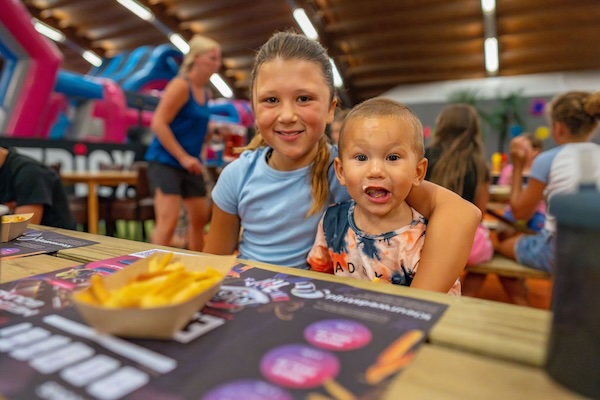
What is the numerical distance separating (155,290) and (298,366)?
20cm

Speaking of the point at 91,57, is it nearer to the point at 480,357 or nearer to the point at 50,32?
the point at 50,32

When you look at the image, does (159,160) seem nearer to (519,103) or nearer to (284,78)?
(284,78)

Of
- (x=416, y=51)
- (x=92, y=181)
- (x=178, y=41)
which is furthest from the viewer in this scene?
(x=178, y=41)

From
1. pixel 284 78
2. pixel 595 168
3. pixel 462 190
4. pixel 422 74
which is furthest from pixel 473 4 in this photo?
pixel 595 168

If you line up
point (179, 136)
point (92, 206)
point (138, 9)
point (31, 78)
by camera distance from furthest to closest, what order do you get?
point (138, 9), point (31, 78), point (92, 206), point (179, 136)

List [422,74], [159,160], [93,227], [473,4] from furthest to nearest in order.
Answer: [422,74] < [473,4] < [93,227] < [159,160]

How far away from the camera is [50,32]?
12.2 metres

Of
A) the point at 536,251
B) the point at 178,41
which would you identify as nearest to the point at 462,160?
the point at 536,251

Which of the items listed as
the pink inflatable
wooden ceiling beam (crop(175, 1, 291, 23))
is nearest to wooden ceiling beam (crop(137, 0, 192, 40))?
wooden ceiling beam (crop(175, 1, 291, 23))

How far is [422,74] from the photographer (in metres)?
11.7

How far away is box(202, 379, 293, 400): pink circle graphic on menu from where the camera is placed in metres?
0.38

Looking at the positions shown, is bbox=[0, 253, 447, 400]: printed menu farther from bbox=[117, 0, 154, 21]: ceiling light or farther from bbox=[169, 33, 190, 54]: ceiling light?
bbox=[169, 33, 190, 54]: ceiling light

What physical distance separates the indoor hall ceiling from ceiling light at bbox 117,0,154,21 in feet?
0.90

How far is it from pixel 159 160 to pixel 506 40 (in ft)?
32.2
